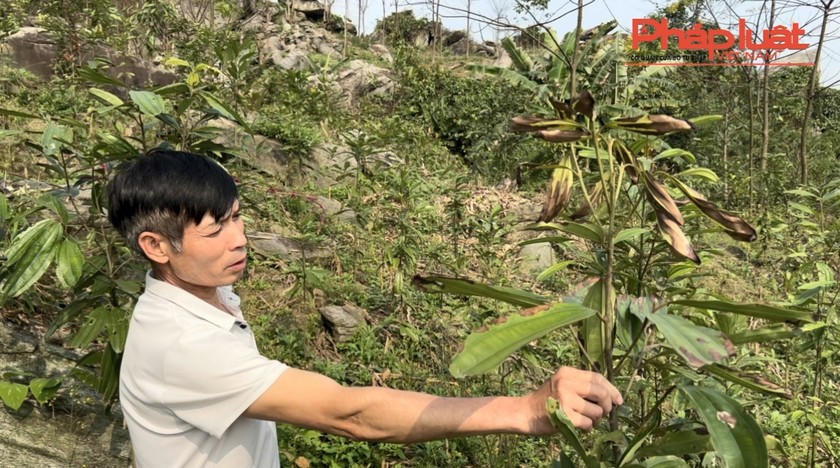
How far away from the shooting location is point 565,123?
0.73 meters

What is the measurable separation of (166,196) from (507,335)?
67 cm

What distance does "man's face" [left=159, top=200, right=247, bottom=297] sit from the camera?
978 mm

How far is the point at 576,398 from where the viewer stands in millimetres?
663

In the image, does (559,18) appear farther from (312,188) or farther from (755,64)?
(755,64)

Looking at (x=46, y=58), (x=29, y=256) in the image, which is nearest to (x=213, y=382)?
(x=29, y=256)

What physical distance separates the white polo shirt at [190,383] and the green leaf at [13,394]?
813 mm

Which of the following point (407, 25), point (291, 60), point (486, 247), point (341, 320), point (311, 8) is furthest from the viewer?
point (407, 25)

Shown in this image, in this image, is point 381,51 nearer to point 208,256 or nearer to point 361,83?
point 361,83

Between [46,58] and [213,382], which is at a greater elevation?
[46,58]

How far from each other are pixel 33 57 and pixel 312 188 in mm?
4268

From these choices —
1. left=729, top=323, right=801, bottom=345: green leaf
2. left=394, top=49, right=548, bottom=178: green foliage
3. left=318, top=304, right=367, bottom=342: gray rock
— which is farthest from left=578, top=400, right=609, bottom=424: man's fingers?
left=394, top=49, right=548, bottom=178: green foliage

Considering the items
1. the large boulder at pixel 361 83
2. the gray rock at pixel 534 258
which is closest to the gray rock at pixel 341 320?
the gray rock at pixel 534 258

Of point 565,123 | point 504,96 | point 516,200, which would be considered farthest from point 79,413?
Answer: point 504,96

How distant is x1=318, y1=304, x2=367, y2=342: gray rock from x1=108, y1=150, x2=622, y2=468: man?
1.82 m
